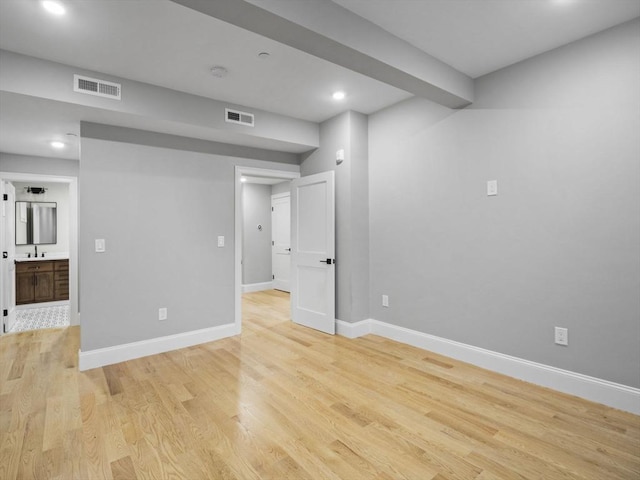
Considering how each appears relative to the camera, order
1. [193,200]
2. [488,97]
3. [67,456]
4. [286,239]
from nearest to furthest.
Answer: [67,456]
[488,97]
[193,200]
[286,239]

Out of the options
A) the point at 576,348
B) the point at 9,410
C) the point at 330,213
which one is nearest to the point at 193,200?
the point at 330,213

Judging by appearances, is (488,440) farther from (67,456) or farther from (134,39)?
(134,39)

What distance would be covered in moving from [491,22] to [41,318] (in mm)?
6867

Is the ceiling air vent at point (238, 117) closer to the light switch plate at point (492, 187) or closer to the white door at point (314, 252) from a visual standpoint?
the white door at point (314, 252)

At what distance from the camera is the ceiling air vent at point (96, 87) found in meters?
2.82

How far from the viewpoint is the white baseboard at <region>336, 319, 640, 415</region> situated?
2.39 meters

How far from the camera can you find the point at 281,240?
749 cm

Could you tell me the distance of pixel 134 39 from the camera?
2.43 m

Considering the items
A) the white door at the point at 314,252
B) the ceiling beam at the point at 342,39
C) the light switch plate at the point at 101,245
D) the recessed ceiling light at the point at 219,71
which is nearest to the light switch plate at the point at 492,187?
the ceiling beam at the point at 342,39

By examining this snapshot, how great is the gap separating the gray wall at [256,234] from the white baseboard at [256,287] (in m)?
0.07

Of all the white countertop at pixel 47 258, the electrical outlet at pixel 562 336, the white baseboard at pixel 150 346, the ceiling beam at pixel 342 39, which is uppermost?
the ceiling beam at pixel 342 39

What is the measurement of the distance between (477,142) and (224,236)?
2.93m

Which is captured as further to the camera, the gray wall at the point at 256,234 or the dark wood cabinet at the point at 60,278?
the gray wall at the point at 256,234

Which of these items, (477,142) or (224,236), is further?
(224,236)
